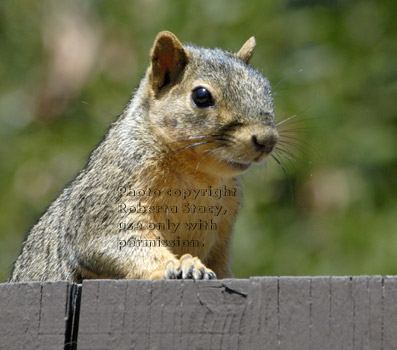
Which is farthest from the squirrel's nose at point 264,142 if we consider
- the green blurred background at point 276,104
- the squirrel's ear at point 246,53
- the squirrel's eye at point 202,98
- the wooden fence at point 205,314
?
the green blurred background at point 276,104

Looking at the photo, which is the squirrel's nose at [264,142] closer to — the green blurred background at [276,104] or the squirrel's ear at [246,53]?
the squirrel's ear at [246,53]

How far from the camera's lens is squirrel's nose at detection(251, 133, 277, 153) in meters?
2.67

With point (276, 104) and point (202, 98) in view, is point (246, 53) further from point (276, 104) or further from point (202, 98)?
point (276, 104)

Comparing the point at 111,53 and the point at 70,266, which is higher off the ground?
the point at 111,53

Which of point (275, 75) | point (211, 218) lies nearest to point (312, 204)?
point (275, 75)

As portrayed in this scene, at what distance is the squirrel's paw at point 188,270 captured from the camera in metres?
2.27

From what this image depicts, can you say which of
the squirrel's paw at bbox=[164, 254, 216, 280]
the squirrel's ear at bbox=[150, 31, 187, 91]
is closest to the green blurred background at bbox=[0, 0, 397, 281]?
the squirrel's ear at bbox=[150, 31, 187, 91]

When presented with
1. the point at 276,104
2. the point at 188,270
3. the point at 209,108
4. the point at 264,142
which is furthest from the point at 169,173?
the point at 276,104

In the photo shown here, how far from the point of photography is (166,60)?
120 inches

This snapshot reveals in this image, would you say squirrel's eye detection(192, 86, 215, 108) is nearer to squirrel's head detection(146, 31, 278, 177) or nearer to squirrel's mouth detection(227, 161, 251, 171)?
squirrel's head detection(146, 31, 278, 177)

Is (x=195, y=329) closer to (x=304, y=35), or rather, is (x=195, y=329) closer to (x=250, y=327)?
(x=250, y=327)

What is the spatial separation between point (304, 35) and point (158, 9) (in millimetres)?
953

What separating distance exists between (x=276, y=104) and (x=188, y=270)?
238 centimetres

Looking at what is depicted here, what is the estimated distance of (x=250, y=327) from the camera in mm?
1840
